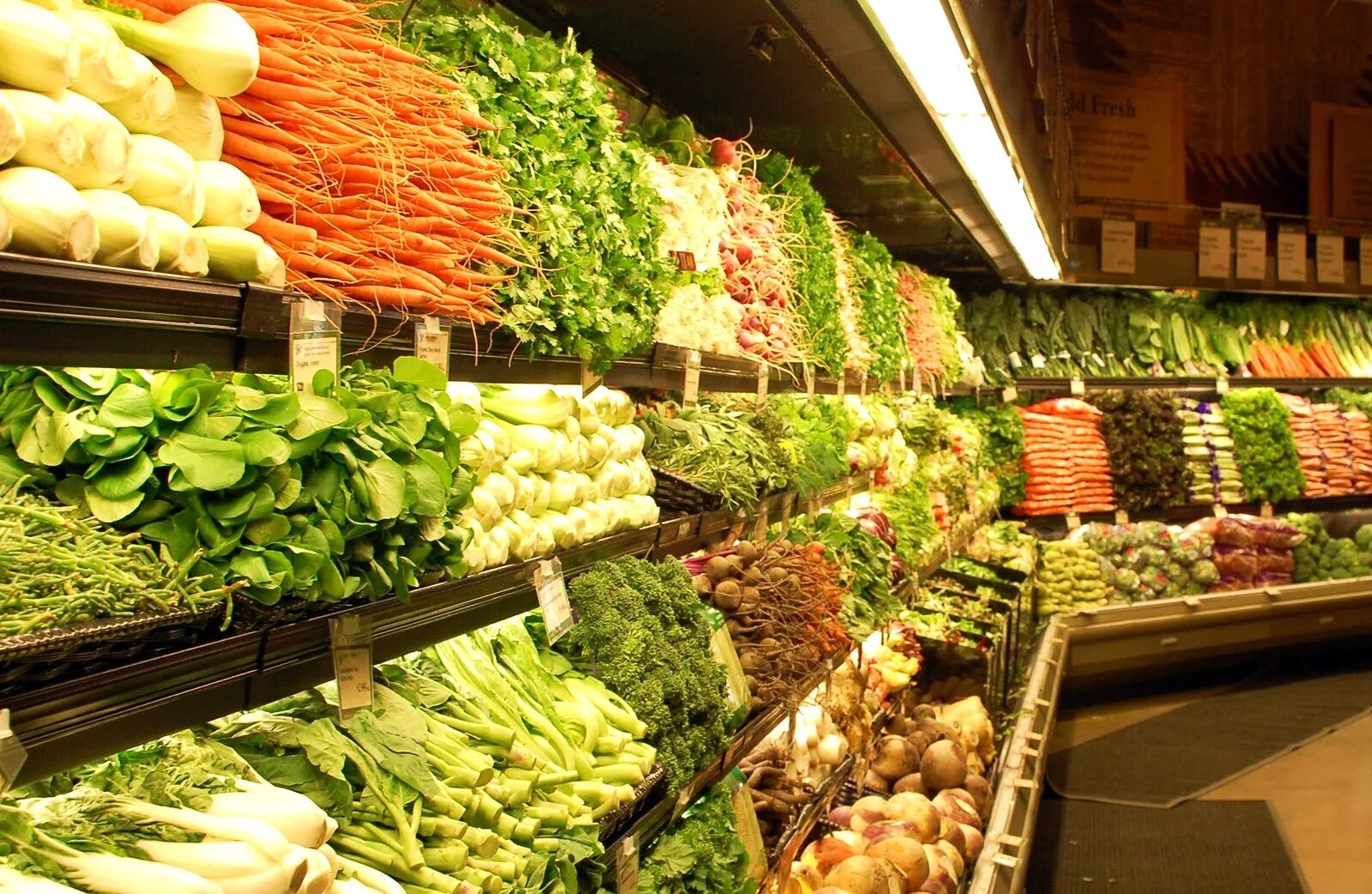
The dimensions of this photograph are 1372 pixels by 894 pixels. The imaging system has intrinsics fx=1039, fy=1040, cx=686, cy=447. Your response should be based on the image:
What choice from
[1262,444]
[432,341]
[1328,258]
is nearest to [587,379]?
[432,341]

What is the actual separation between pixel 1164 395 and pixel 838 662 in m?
6.00

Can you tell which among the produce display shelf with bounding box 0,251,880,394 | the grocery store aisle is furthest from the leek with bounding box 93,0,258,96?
the grocery store aisle

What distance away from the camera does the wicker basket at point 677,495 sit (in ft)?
10.5

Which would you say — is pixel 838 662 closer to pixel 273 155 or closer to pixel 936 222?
pixel 273 155

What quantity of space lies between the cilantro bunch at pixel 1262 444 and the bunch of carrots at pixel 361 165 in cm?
814

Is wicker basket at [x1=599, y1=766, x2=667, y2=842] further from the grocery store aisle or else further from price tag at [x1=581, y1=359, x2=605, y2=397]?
the grocery store aisle

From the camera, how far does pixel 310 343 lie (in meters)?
1.65

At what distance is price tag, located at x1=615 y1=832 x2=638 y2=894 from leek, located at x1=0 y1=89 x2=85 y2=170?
5.45ft

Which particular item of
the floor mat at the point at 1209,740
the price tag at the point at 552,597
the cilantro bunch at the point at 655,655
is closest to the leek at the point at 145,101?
the price tag at the point at 552,597

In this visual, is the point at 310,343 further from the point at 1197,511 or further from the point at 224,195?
the point at 1197,511

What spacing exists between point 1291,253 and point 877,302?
16.6 ft

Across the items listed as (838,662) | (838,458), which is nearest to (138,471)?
(838,662)

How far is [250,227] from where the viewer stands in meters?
1.74

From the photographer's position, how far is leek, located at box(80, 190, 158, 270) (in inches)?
53.8
